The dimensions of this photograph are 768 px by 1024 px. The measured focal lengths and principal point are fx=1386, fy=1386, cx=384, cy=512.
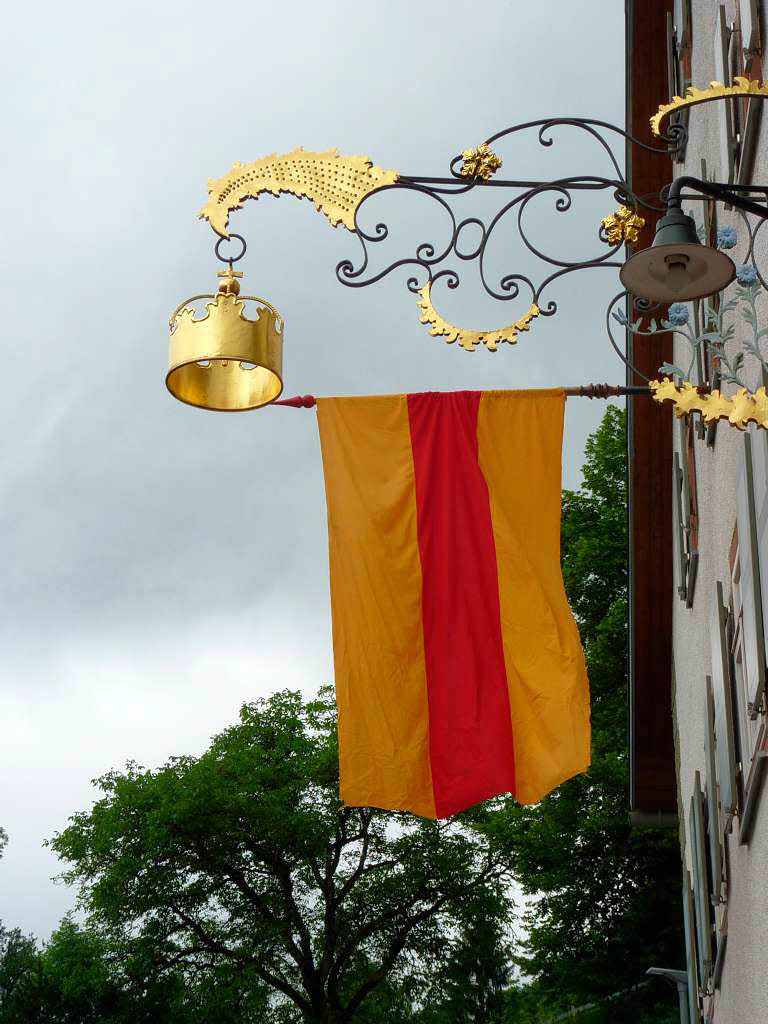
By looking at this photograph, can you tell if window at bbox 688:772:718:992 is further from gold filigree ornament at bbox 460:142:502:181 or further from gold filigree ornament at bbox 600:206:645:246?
gold filigree ornament at bbox 460:142:502:181

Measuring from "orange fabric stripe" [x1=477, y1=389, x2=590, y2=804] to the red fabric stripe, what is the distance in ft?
0.18

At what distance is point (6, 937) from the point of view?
35.4 meters

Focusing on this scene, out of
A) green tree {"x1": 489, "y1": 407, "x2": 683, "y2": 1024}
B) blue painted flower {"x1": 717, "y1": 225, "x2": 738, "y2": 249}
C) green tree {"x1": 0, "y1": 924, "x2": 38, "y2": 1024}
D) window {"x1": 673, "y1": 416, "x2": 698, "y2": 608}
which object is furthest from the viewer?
green tree {"x1": 0, "y1": 924, "x2": 38, "y2": 1024}

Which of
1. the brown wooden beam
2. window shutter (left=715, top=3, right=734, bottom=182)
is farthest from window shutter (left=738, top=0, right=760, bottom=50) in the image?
the brown wooden beam

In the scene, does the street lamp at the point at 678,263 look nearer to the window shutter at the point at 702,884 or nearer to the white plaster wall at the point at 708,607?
the white plaster wall at the point at 708,607

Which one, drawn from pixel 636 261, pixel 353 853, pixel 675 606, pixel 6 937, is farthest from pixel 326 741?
pixel 636 261

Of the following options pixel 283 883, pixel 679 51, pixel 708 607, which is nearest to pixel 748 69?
pixel 708 607

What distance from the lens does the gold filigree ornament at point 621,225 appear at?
597cm

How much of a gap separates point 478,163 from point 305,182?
0.77 metres

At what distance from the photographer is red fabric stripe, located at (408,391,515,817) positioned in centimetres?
623

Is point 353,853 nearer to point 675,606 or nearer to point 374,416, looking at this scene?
point 675,606

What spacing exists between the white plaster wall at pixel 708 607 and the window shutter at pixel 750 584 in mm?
244

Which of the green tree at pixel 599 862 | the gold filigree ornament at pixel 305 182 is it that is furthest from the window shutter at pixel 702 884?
the green tree at pixel 599 862

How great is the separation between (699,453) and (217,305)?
Answer: 2.86m
